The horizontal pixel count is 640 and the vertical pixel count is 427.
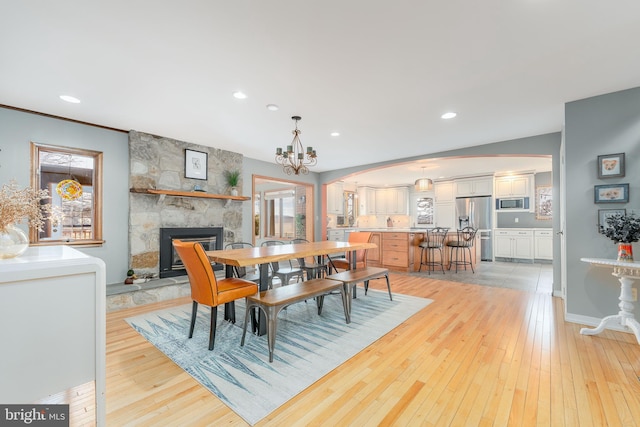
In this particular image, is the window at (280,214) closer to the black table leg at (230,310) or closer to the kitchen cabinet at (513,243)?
the black table leg at (230,310)

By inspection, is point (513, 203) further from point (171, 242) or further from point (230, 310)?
point (171, 242)

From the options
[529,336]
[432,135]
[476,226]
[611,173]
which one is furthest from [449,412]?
[476,226]

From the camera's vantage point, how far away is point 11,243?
4.04 feet

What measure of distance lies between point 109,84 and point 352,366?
3.38 metres

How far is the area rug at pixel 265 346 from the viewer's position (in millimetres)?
1875

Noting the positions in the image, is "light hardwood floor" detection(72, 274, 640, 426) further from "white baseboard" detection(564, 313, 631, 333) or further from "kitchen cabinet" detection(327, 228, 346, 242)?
"kitchen cabinet" detection(327, 228, 346, 242)

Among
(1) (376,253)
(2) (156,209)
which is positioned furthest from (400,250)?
(2) (156,209)

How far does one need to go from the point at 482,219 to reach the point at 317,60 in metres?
7.26

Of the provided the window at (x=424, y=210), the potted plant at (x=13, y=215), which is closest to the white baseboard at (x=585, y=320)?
the potted plant at (x=13, y=215)

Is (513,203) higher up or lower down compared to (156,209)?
higher up

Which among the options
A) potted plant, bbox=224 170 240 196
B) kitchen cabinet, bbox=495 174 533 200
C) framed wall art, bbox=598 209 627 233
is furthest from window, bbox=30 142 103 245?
kitchen cabinet, bbox=495 174 533 200

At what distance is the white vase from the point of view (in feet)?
3.95

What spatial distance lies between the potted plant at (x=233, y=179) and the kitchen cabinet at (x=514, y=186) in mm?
7051

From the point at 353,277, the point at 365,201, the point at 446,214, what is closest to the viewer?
the point at 353,277
